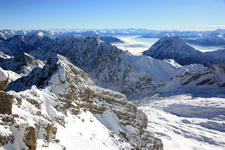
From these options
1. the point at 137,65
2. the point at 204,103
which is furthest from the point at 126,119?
the point at 137,65

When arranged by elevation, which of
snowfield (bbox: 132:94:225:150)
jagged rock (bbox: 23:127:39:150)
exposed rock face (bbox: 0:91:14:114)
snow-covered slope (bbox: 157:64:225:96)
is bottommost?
snowfield (bbox: 132:94:225:150)

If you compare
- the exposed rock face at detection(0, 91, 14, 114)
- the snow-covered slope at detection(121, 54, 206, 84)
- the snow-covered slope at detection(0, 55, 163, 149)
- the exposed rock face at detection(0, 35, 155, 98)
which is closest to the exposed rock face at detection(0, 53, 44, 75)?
the snow-covered slope at detection(0, 55, 163, 149)

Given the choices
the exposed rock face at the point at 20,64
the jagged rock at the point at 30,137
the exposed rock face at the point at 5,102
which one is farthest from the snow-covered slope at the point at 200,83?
the exposed rock face at the point at 5,102

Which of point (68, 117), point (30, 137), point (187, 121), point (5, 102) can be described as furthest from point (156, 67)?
point (5, 102)

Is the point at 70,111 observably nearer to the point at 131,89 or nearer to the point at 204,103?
the point at 204,103

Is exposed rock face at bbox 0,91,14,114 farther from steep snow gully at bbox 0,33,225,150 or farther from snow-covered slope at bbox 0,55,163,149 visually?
snow-covered slope at bbox 0,55,163,149
